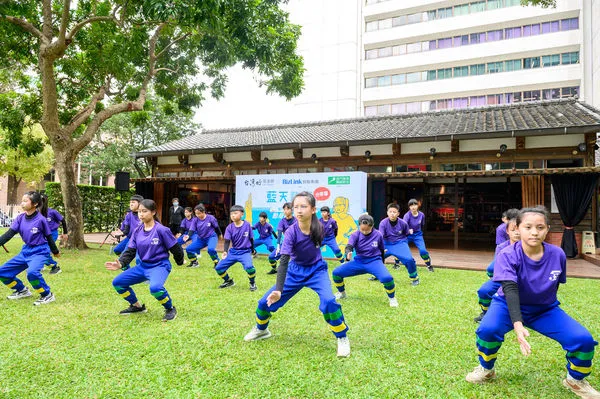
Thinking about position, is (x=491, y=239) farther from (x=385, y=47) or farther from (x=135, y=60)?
(x=385, y=47)

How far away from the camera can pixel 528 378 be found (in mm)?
3199

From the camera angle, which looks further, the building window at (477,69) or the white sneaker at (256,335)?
the building window at (477,69)

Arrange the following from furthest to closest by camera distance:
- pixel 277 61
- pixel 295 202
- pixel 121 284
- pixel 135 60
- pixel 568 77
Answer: pixel 568 77, pixel 135 60, pixel 277 61, pixel 121 284, pixel 295 202

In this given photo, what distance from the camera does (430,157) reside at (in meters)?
12.4

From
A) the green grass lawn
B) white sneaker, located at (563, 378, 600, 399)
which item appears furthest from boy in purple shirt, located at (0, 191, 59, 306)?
white sneaker, located at (563, 378, 600, 399)

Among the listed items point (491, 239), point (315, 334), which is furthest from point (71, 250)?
point (491, 239)

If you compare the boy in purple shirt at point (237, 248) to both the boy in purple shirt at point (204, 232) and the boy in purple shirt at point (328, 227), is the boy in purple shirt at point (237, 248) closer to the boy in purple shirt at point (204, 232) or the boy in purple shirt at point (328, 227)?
the boy in purple shirt at point (204, 232)

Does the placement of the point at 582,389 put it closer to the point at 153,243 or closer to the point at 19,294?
the point at 153,243

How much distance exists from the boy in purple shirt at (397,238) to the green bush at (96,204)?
1316 centimetres

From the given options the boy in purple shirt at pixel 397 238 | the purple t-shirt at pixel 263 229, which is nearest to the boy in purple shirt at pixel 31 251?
the purple t-shirt at pixel 263 229

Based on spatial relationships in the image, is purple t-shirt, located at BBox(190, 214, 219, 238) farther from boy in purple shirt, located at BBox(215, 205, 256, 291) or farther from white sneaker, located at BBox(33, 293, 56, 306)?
white sneaker, located at BBox(33, 293, 56, 306)

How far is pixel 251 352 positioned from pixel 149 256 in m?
2.04

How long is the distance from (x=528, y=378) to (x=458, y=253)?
9.78 m

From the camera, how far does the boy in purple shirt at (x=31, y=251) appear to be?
5375 millimetres
